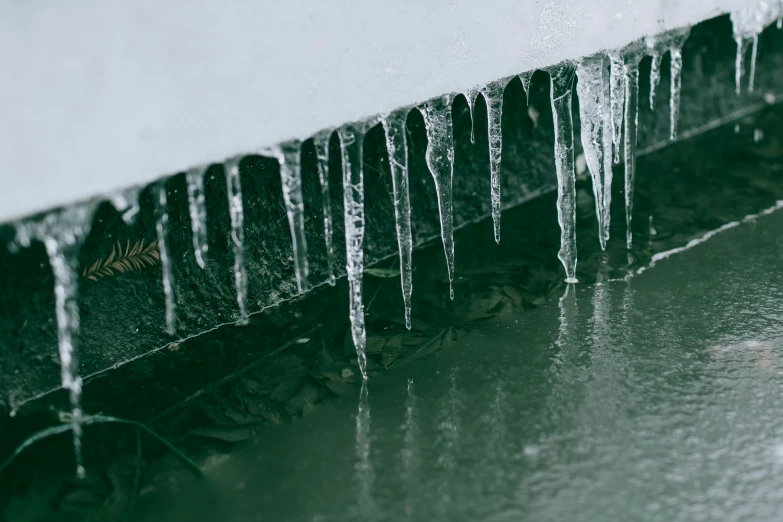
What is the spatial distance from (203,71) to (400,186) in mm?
729

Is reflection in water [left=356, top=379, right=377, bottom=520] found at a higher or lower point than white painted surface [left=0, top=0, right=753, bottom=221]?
lower

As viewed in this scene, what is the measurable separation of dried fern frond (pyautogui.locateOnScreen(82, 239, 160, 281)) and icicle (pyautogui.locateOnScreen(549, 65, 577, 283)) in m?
1.30

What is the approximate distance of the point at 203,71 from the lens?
1875 mm

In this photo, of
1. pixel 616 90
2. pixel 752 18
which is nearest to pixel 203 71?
pixel 616 90

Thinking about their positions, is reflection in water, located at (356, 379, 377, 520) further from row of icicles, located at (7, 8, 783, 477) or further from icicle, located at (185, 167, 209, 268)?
icicle, located at (185, 167, 209, 268)

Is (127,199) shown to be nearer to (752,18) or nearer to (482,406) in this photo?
(482,406)

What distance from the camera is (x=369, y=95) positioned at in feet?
7.28

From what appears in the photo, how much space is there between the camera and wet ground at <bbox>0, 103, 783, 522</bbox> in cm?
189

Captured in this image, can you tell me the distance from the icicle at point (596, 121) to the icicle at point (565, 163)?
57 millimetres

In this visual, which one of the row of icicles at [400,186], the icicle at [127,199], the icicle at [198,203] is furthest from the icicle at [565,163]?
the icicle at [127,199]

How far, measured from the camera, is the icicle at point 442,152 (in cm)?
244

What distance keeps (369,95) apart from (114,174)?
2.38 ft

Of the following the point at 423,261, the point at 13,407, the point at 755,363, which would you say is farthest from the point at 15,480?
the point at 755,363

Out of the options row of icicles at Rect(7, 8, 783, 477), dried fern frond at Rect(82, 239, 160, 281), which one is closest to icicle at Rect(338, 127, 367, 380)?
row of icicles at Rect(7, 8, 783, 477)
